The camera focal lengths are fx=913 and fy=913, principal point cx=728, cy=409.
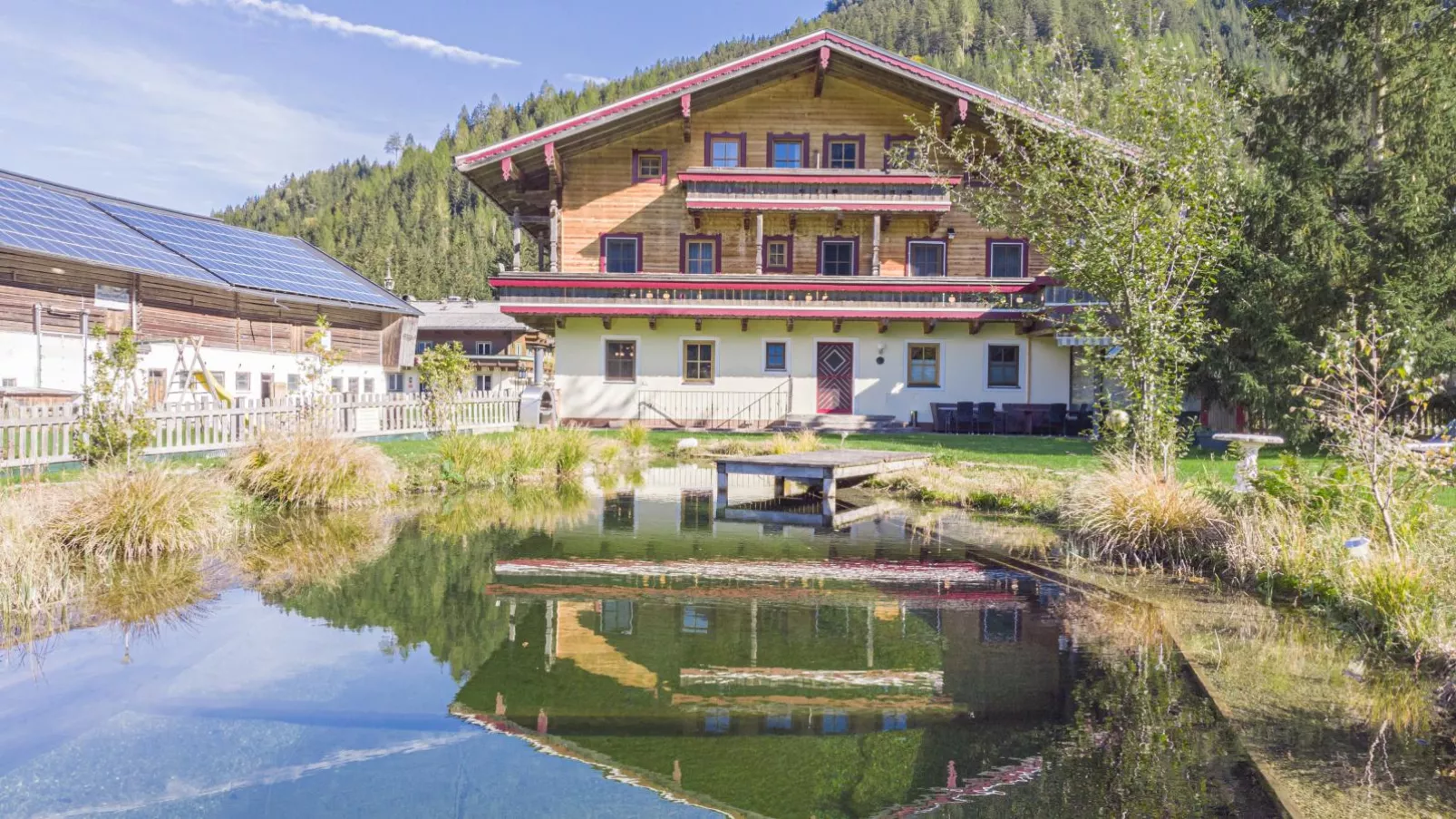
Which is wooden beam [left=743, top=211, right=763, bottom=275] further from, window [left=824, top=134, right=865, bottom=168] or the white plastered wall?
window [left=824, top=134, right=865, bottom=168]

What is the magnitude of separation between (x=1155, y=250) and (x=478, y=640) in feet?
28.4

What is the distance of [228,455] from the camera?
13.3m

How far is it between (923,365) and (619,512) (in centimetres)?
1773

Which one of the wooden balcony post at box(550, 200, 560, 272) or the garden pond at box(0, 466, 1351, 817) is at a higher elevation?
the wooden balcony post at box(550, 200, 560, 272)

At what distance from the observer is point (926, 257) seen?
30375 millimetres

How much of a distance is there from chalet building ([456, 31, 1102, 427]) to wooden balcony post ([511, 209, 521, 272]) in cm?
20

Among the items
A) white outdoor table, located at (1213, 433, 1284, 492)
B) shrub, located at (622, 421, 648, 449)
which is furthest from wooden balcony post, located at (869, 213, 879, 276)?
white outdoor table, located at (1213, 433, 1284, 492)

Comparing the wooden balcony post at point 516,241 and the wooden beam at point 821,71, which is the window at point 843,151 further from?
the wooden balcony post at point 516,241

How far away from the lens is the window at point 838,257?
99.8 feet

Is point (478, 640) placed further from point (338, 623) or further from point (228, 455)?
point (228, 455)

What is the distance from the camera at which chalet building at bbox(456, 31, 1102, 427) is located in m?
27.5

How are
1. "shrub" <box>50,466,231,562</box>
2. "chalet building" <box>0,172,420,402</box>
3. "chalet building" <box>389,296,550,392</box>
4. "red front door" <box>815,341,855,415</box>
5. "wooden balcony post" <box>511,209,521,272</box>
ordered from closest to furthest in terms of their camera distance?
"shrub" <box>50,466,231,562</box> → "chalet building" <box>0,172,420,402</box> → "wooden balcony post" <box>511,209,521,272</box> → "red front door" <box>815,341,855,415</box> → "chalet building" <box>389,296,550,392</box>

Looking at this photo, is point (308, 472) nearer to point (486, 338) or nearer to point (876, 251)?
point (876, 251)

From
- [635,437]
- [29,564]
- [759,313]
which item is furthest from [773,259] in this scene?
[29,564]
